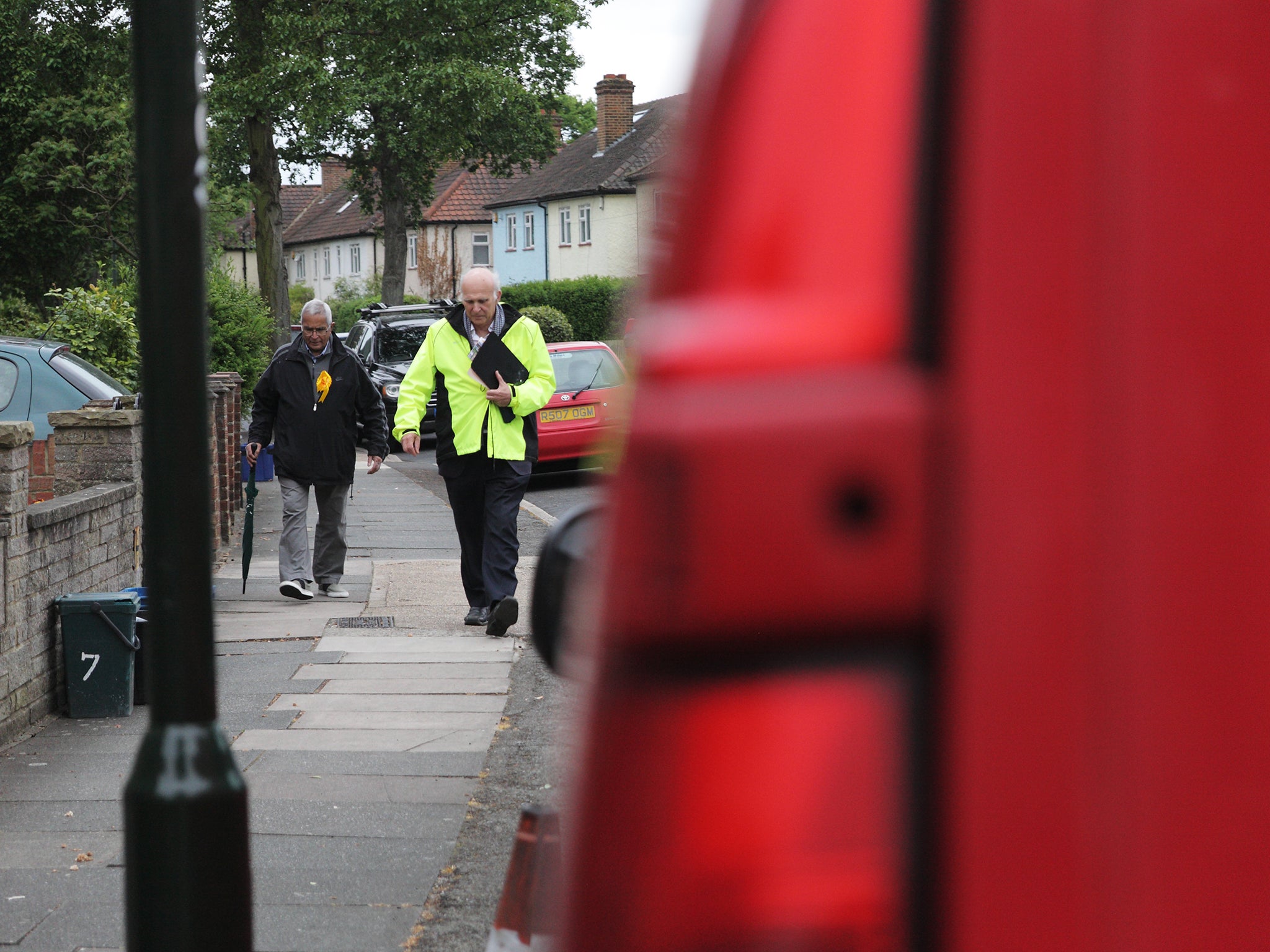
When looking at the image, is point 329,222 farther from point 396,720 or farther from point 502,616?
point 396,720

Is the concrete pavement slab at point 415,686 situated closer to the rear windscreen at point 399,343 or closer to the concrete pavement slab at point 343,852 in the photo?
the concrete pavement slab at point 343,852

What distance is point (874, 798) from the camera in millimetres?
1012

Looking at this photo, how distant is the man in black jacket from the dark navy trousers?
4.90ft

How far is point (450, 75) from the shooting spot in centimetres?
3459

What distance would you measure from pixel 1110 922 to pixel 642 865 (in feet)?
1.00

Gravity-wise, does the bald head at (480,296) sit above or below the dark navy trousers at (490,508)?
above

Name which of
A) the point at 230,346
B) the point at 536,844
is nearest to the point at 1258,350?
the point at 536,844

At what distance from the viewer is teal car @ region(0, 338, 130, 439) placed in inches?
444

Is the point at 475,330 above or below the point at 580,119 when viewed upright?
below

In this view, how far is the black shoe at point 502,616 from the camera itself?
820cm

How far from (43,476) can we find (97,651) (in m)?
2.42

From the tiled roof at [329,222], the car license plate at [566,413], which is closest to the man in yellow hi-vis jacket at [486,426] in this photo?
the car license plate at [566,413]

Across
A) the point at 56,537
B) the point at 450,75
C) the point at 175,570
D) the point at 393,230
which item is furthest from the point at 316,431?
the point at 393,230

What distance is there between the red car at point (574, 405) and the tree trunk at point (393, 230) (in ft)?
91.0
